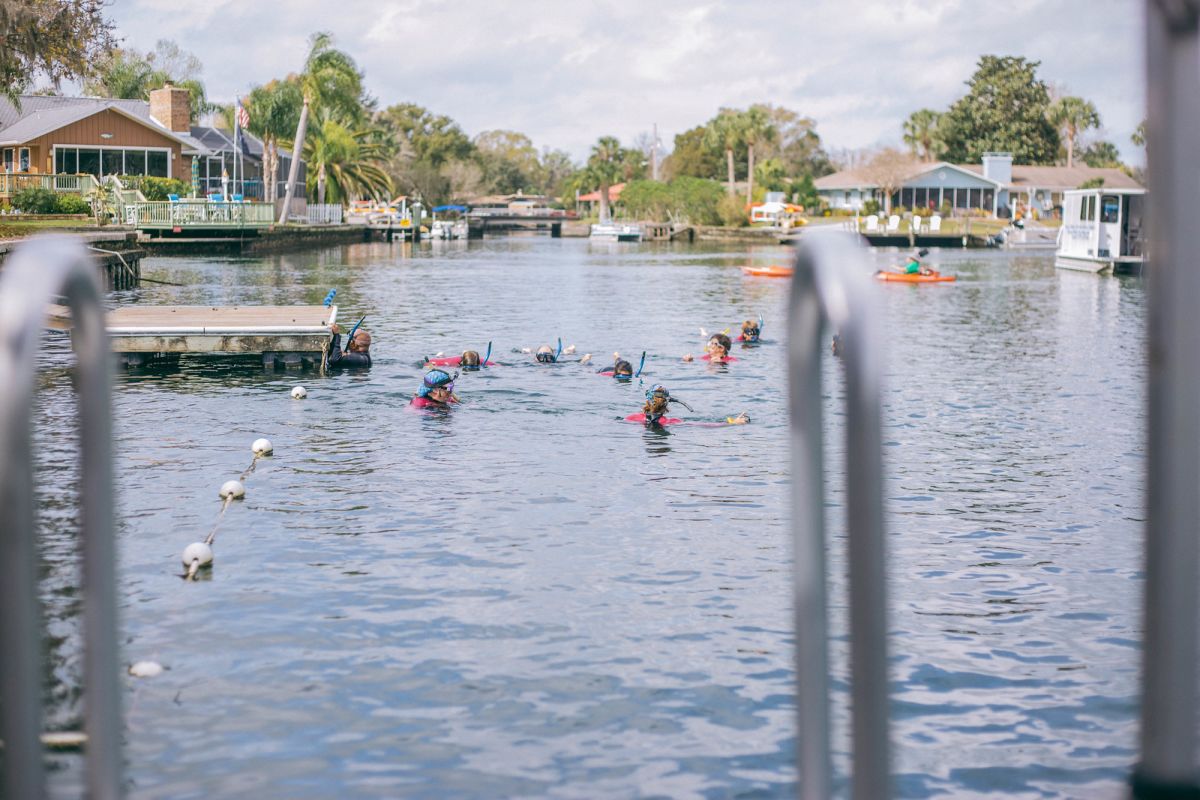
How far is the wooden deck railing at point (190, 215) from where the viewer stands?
61.5 metres

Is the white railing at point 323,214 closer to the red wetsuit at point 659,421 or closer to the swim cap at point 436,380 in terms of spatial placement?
the swim cap at point 436,380

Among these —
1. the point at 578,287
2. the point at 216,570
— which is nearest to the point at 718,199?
the point at 578,287

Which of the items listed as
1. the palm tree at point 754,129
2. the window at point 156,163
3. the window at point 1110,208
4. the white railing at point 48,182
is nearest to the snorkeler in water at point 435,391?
the white railing at point 48,182

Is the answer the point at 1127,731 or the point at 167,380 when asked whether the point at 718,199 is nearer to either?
the point at 167,380

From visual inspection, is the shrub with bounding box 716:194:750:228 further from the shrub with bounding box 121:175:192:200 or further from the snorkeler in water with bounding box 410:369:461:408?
the snorkeler in water with bounding box 410:369:461:408

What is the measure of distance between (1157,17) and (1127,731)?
6.87 m

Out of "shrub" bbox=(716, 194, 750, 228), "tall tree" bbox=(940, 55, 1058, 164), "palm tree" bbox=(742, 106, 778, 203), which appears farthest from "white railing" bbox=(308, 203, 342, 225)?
"tall tree" bbox=(940, 55, 1058, 164)

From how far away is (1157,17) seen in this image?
2.30 m

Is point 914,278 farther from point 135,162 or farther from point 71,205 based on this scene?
point 135,162

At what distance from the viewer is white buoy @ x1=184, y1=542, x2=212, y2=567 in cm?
1070

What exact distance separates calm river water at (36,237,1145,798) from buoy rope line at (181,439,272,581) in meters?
0.15

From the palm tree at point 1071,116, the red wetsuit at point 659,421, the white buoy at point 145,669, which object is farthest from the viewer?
the palm tree at point 1071,116

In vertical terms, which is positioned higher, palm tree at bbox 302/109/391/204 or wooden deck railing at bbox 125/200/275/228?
palm tree at bbox 302/109/391/204

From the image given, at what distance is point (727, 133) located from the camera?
458 ft
